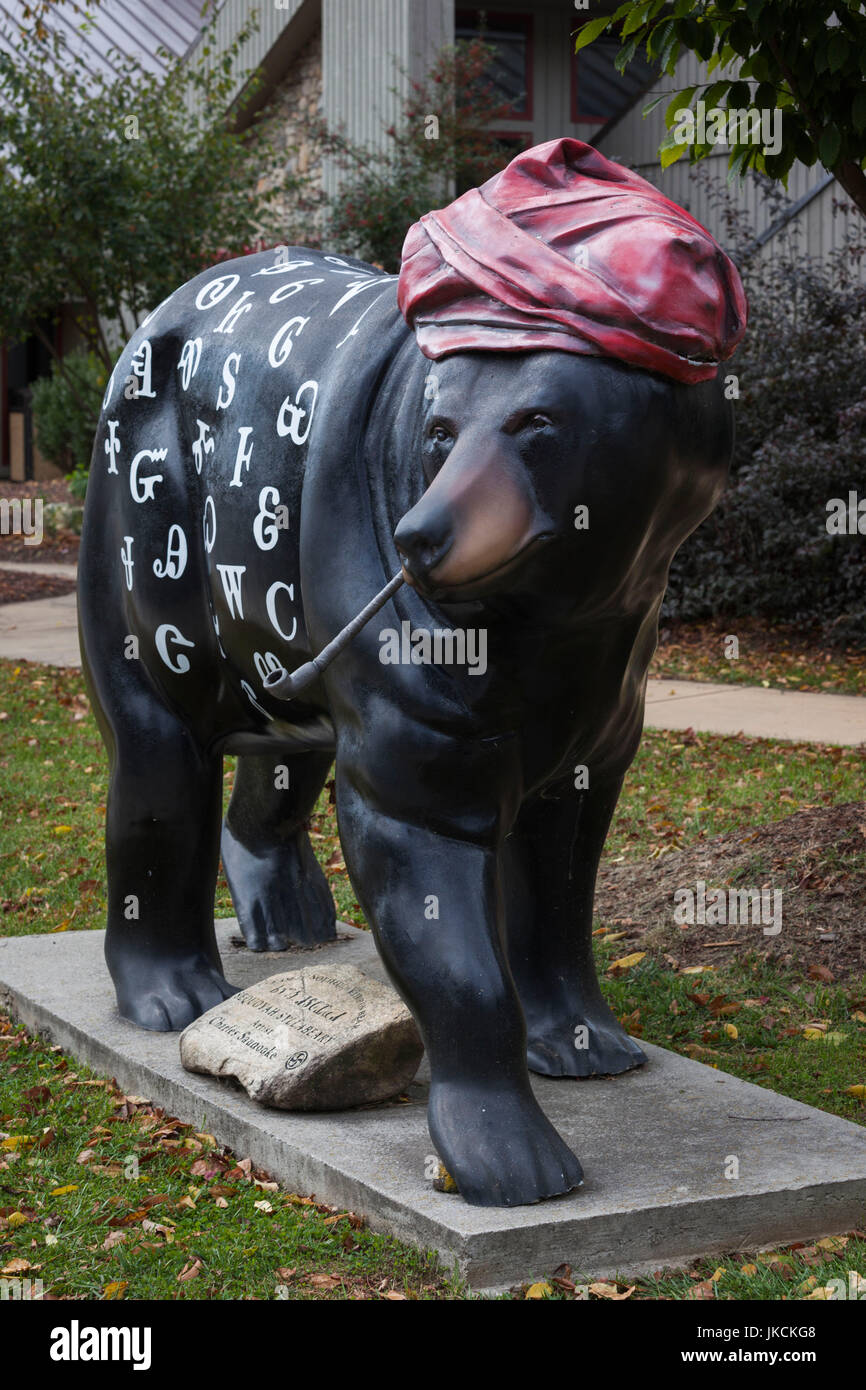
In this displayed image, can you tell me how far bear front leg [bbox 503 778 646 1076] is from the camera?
399 cm

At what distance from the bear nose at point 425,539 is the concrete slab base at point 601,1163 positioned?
4.22 ft

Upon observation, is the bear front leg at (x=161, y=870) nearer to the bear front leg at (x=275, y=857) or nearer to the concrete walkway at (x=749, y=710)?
the bear front leg at (x=275, y=857)

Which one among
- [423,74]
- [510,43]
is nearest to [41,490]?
[510,43]

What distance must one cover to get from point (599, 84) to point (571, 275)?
1805 centimetres

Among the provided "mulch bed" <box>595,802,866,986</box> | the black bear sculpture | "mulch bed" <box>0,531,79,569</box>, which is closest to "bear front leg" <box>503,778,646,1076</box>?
the black bear sculpture

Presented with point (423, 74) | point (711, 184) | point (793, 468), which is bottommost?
point (793, 468)

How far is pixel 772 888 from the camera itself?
5895mm

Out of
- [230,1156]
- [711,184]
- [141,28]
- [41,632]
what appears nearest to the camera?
[230,1156]

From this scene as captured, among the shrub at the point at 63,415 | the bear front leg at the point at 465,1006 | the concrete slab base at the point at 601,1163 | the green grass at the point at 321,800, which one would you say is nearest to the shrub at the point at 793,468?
the green grass at the point at 321,800

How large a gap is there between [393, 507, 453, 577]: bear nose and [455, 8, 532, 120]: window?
17106 mm

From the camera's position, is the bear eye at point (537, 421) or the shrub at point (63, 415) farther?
the shrub at point (63, 415)

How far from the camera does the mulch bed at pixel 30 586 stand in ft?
51.1

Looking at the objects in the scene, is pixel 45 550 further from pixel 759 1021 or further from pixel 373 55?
pixel 759 1021

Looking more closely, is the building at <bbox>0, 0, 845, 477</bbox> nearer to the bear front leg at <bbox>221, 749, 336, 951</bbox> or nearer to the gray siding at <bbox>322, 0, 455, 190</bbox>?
the gray siding at <bbox>322, 0, 455, 190</bbox>
